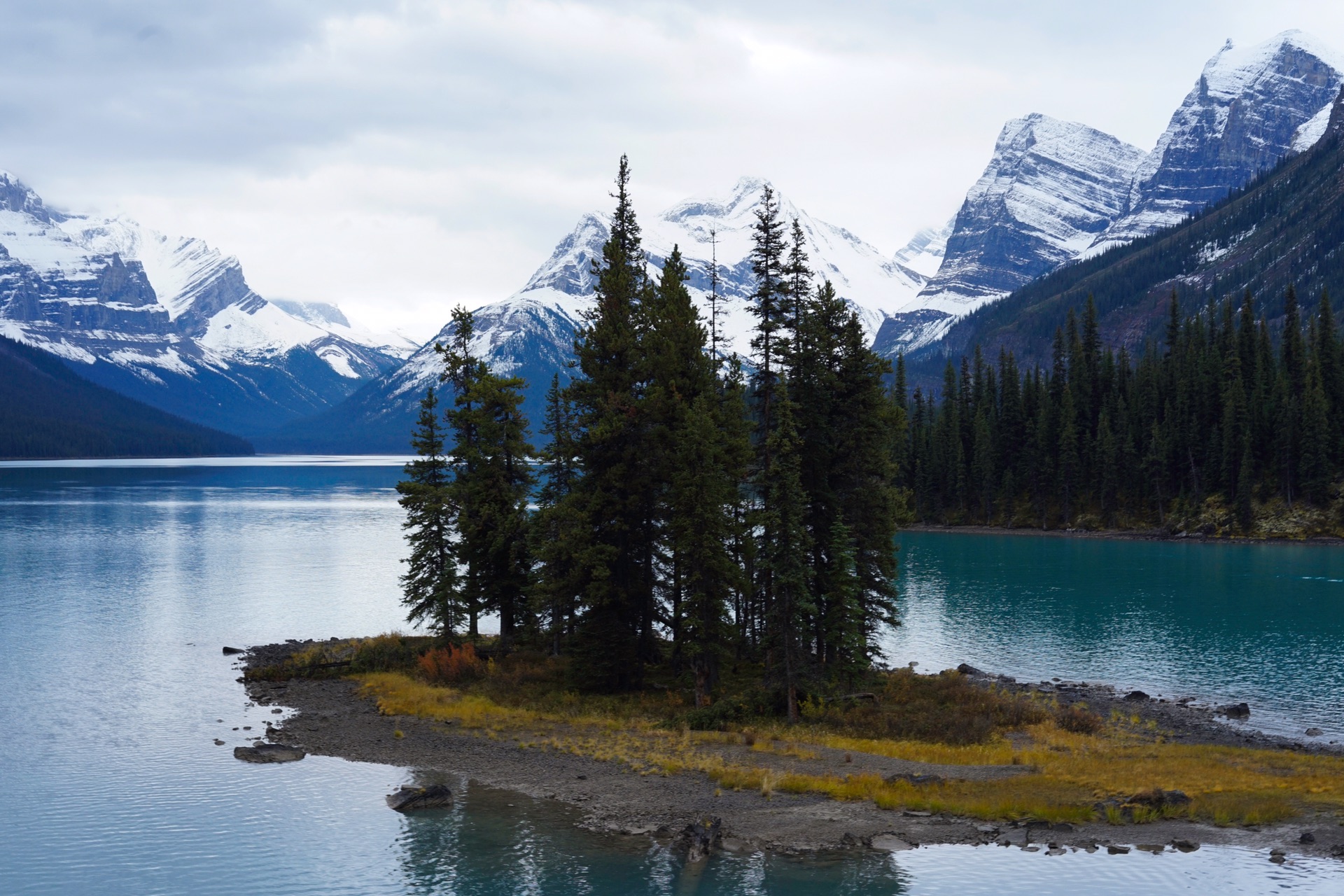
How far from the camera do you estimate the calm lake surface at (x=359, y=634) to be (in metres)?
29.5

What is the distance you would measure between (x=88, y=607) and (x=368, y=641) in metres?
32.1

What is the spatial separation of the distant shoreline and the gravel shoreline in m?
80.6

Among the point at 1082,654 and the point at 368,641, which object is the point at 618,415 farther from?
the point at 1082,654

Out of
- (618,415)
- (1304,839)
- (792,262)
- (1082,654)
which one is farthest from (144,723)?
(1082,654)

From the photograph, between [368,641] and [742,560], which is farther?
[368,641]

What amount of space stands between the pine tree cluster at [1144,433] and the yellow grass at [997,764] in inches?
3980

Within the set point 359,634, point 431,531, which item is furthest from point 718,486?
point 359,634

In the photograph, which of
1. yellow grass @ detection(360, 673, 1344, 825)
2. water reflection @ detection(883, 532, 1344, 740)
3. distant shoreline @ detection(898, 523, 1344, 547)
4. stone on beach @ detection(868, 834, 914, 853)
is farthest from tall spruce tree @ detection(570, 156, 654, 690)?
distant shoreline @ detection(898, 523, 1344, 547)

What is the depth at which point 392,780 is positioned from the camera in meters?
39.4

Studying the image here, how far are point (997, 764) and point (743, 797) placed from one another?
408 inches

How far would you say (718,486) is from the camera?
44.1 m

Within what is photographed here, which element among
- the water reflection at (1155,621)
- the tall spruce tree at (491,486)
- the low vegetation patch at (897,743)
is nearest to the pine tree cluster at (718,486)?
the tall spruce tree at (491,486)

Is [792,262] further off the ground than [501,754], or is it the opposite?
[792,262]

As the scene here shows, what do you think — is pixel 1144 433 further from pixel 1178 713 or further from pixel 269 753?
pixel 269 753
